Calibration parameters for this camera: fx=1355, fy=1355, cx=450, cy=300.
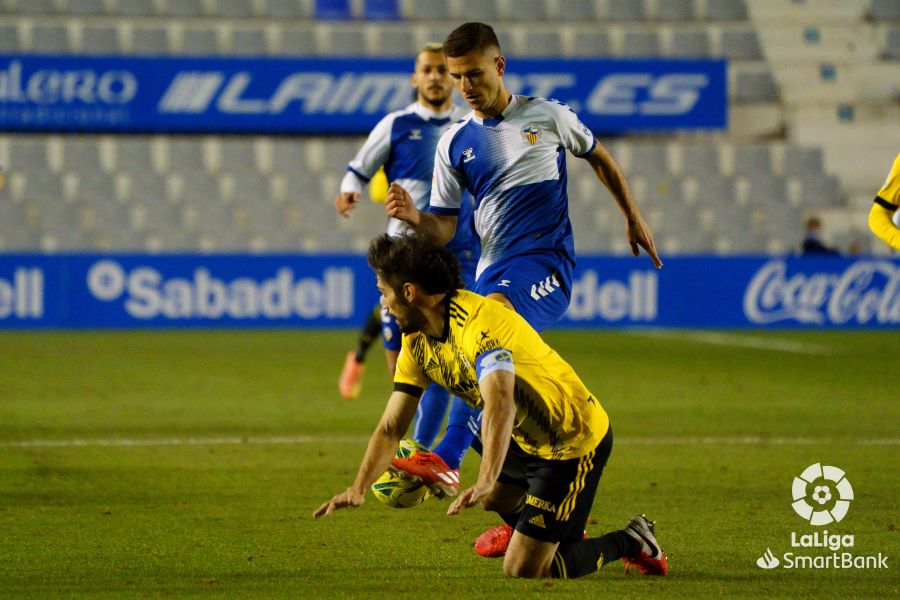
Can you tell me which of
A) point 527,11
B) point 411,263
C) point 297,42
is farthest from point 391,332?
point 527,11

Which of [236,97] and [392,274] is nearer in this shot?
[392,274]

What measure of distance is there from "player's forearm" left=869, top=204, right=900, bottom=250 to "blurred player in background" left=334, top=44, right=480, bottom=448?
2047 mm

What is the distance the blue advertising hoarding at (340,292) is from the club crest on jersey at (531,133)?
12.7m

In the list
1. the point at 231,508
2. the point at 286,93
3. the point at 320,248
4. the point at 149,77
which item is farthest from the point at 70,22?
the point at 231,508

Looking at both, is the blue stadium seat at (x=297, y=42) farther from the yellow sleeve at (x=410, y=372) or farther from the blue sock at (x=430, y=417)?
the yellow sleeve at (x=410, y=372)

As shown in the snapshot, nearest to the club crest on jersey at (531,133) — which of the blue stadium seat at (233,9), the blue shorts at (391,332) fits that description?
the blue shorts at (391,332)

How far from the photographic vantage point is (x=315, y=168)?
21281mm

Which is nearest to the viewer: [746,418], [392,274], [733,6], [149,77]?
[392,274]

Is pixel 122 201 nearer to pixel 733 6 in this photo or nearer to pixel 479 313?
pixel 733 6

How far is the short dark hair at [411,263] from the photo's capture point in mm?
4285

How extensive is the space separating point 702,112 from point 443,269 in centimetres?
1753

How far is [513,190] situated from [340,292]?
13.0 m

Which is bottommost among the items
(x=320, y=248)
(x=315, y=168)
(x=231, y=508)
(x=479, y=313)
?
(x=231, y=508)

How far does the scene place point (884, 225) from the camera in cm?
670
